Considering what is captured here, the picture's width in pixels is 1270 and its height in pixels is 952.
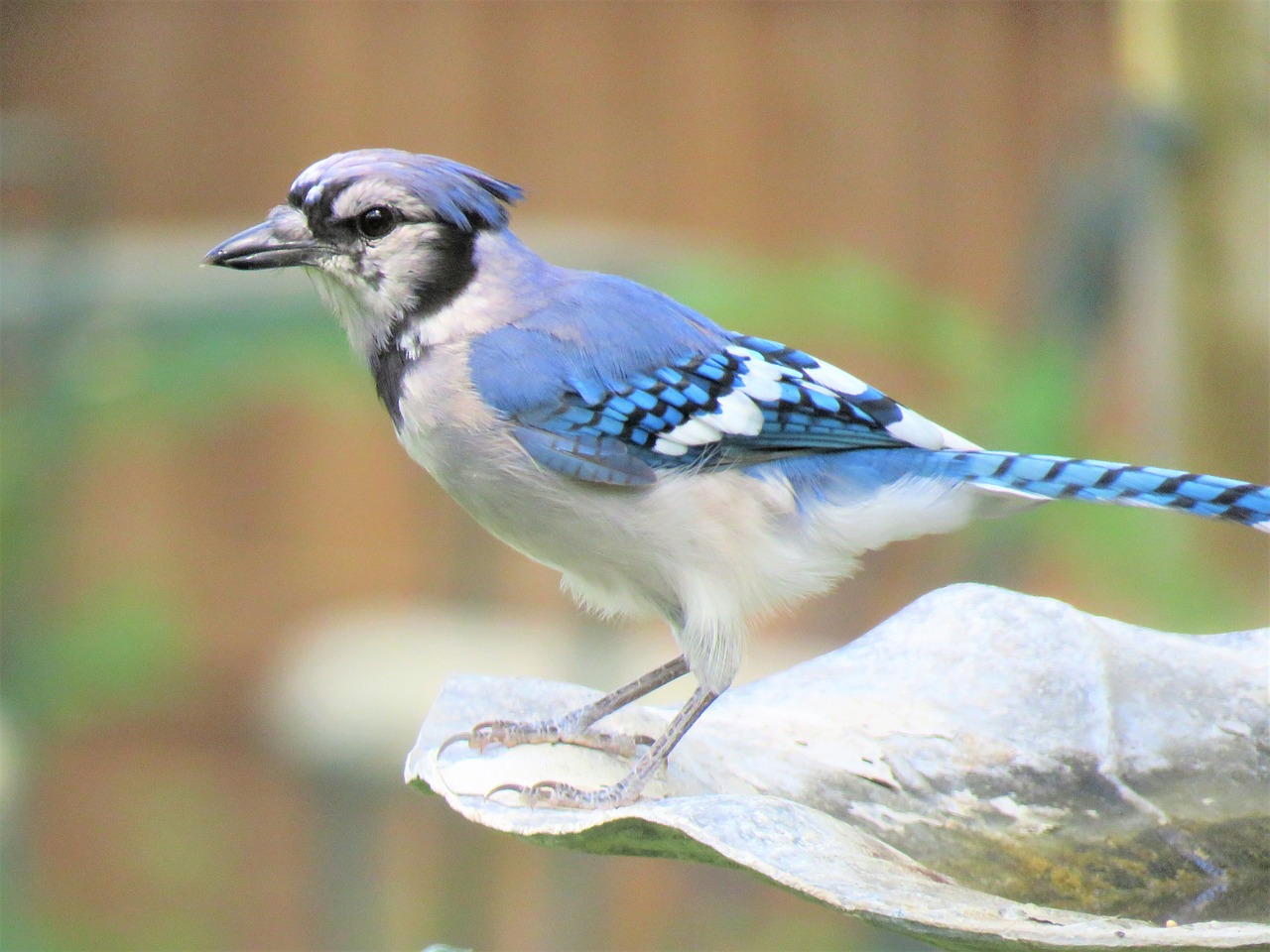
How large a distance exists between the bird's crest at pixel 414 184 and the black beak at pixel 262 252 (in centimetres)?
4

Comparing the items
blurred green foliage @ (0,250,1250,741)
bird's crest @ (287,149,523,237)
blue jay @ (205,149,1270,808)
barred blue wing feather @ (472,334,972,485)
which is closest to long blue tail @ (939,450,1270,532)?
blue jay @ (205,149,1270,808)

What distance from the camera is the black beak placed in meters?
1.85

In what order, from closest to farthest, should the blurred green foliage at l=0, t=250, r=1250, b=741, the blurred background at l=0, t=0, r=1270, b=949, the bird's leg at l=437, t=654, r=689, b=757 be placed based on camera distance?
the bird's leg at l=437, t=654, r=689, b=757 → the blurred green foliage at l=0, t=250, r=1250, b=741 → the blurred background at l=0, t=0, r=1270, b=949

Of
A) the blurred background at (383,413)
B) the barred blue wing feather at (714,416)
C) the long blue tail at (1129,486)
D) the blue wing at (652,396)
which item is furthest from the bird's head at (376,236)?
the blurred background at (383,413)

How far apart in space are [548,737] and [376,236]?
68 cm

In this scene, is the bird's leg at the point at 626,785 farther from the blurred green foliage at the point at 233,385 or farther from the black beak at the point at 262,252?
the blurred green foliage at the point at 233,385

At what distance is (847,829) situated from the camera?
1.57 metres

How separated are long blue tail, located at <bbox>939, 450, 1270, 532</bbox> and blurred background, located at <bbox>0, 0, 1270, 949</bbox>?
1897mm

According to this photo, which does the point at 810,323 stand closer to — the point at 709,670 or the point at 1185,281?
the point at 1185,281

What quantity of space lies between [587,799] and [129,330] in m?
2.32

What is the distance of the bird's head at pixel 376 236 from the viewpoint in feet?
6.13

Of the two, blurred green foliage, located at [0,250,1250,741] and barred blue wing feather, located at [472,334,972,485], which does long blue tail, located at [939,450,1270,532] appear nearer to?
barred blue wing feather, located at [472,334,972,485]

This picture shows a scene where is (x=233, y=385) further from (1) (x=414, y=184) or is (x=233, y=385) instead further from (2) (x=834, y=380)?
(2) (x=834, y=380)

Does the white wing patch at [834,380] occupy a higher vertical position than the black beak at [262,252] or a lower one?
lower
